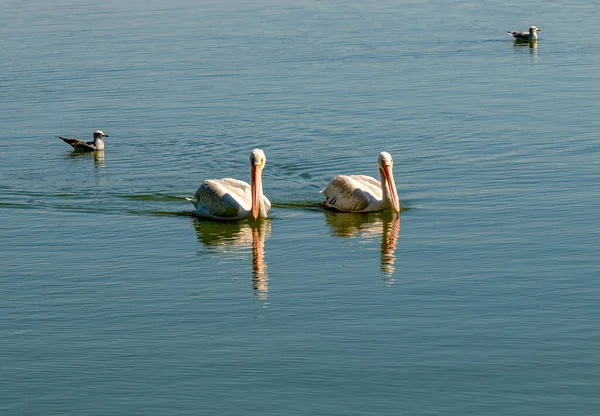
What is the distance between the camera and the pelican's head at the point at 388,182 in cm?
1460

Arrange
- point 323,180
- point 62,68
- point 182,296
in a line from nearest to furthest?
point 182,296, point 323,180, point 62,68

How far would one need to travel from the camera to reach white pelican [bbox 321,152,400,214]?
48.2 ft

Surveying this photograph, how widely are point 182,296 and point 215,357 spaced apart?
1.81m

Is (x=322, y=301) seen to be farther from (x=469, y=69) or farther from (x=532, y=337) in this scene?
(x=469, y=69)

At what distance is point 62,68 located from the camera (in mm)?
27438

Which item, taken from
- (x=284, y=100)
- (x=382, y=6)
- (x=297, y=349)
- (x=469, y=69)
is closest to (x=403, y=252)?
(x=297, y=349)

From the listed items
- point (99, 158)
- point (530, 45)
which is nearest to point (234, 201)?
point (99, 158)

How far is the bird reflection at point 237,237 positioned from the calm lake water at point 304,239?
0.04 meters

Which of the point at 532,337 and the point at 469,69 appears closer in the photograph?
the point at 532,337

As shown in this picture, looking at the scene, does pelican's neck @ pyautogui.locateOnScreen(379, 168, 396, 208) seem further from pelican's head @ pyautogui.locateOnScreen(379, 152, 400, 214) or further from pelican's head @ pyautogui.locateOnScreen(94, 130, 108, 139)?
pelican's head @ pyautogui.locateOnScreen(94, 130, 108, 139)

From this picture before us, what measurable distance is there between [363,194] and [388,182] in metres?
0.39

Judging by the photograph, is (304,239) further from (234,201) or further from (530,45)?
(530,45)

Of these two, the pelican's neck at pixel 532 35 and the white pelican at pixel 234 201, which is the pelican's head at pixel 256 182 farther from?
the pelican's neck at pixel 532 35

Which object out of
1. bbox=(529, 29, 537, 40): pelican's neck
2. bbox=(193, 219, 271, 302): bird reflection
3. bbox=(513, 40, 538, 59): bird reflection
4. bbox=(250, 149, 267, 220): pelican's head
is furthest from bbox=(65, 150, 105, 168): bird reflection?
bbox=(529, 29, 537, 40): pelican's neck
